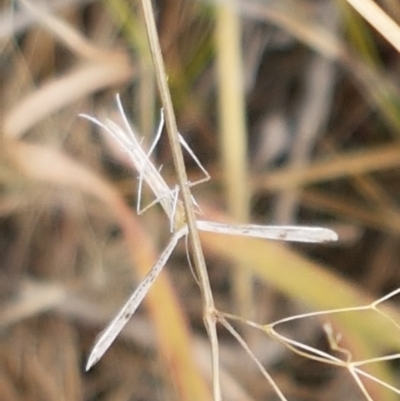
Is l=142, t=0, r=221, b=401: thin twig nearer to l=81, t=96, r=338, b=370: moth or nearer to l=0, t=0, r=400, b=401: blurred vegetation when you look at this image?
l=81, t=96, r=338, b=370: moth

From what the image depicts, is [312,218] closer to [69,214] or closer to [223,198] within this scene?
[223,198]

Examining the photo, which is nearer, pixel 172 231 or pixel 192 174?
pixel 172 231

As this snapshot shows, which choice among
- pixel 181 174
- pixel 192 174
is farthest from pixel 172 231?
pixel 192 174

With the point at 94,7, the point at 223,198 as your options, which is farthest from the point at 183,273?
the point at 94,7

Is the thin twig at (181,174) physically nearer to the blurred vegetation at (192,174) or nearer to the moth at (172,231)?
the moth at (172,231)

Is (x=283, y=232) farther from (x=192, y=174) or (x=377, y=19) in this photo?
(x=192, y=174)

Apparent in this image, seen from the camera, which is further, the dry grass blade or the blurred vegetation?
the blurred vegetation

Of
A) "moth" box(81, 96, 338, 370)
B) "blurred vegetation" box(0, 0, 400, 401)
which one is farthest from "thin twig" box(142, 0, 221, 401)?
"blurred vegetation" box(0, 0, 400, 401)

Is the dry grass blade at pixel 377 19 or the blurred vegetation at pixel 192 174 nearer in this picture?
the dry grass blade at pixel 377 19

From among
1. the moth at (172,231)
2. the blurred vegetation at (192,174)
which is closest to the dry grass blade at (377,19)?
the moth at (172,231)

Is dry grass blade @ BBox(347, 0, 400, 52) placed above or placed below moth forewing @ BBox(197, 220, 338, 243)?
above

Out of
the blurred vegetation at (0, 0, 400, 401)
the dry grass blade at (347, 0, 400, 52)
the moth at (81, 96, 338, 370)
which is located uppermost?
the dry grass blade at (347, 0, 400, 52)

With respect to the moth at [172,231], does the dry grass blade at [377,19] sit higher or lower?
higher
